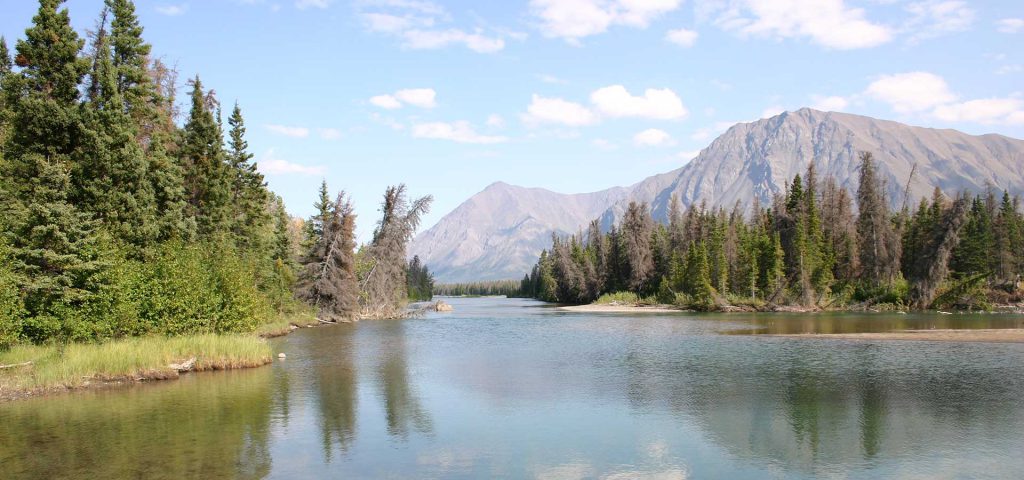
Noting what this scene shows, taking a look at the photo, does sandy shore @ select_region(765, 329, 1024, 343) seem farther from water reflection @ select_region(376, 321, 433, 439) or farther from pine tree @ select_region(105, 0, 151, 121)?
pine tree @ select_region(105, 0, 151, 121)

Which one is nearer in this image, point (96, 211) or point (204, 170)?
point (96, 211)

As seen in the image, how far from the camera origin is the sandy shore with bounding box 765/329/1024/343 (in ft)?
160

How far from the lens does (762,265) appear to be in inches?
4213

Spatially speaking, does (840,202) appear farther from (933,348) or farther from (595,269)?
(933,348)

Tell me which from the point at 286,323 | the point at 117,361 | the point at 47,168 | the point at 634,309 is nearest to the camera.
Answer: the point at 117,361

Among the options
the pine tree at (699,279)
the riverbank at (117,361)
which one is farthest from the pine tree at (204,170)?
the pine tree at (699,279)

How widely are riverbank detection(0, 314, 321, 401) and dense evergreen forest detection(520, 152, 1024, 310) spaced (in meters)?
79.8

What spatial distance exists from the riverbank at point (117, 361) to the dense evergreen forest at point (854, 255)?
262ft

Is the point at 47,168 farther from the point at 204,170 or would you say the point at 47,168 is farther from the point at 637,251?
the point at 637,251

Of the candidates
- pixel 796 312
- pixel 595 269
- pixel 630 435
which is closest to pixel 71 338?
pixel 630 435

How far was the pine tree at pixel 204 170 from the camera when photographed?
5509 centimetres

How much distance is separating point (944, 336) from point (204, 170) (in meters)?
61.2

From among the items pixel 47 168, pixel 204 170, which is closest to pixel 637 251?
pixel 204 170

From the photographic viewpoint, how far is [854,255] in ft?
341
